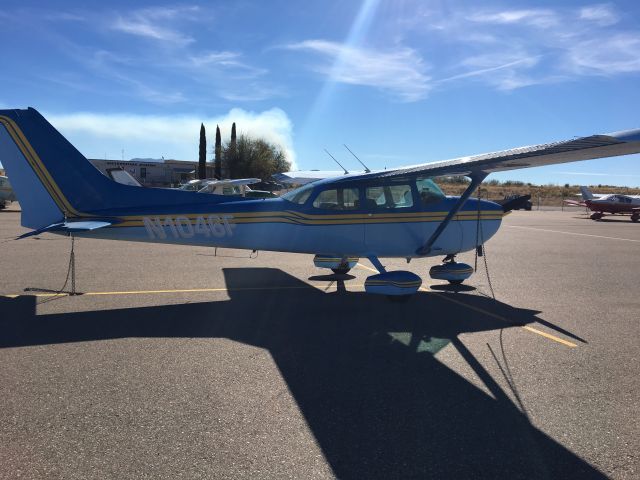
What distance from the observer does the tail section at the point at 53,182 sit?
7.20 meters

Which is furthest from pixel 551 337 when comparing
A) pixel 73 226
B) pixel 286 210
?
pixel 73 226

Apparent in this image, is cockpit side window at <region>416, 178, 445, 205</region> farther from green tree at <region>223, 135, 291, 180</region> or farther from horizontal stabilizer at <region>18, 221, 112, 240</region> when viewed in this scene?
green tree at <region>223, 135, 291, 180</region>

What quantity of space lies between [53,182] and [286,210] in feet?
12.2

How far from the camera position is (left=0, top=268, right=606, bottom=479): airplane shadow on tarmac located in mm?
3203

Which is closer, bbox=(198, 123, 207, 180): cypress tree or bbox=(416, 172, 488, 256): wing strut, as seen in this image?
bbox=(416, 172, 488, 256): wing strut

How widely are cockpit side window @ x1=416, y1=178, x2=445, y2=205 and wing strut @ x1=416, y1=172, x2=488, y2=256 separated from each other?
454 millimetres

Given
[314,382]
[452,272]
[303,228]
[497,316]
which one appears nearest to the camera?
[314,382]

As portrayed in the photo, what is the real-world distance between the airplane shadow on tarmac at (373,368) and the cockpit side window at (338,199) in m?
1.56

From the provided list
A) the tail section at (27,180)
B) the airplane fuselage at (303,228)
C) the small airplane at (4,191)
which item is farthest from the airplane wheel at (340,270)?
the small airplane at (4,191)

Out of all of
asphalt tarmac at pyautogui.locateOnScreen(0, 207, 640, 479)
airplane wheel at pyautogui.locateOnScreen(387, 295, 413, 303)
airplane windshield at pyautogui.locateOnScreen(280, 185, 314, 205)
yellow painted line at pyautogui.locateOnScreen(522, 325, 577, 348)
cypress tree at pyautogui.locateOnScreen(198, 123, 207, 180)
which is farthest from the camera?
cypress tree at pyautogui.locateOnScreen(198, 123, 207, 180)

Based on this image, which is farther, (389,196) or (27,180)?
(389,196)

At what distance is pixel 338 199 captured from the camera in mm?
8234

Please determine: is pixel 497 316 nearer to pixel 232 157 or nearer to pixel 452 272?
pixel 452 272

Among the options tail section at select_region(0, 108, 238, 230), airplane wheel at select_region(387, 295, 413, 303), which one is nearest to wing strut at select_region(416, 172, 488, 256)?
airplane wheel at select_region(387, 295, 413, 303)
